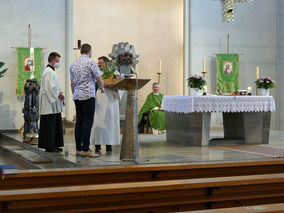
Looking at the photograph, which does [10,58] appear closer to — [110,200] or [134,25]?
[134,25]

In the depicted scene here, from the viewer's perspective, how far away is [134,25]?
12.9 meters

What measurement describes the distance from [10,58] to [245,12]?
6259 mm

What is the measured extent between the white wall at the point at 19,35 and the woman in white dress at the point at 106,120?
4.84 m

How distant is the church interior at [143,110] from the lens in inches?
167

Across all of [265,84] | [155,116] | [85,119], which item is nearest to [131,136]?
[85,119]

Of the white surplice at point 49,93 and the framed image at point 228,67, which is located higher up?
the framed image at point 228,67

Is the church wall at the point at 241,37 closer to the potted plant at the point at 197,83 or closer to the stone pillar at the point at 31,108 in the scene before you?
the potted plant at the point at 197,83

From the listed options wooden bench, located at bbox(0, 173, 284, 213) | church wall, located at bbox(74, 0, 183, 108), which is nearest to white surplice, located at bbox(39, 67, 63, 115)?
wooden bench, located at bbox(0, 173, 284, 213)

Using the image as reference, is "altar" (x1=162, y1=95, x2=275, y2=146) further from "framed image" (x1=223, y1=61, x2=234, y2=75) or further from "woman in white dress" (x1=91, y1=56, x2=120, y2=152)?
"framed image" (x1=223, y1=61, x2=234, y2=75)

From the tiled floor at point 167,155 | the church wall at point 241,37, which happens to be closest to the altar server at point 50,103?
the tiled floor at point 167,155

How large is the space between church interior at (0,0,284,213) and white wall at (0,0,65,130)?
0.02 m

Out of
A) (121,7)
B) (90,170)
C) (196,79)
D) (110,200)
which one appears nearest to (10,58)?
(121,7)

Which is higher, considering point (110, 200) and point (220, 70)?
point (220, 70)

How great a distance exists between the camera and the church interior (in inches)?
167
